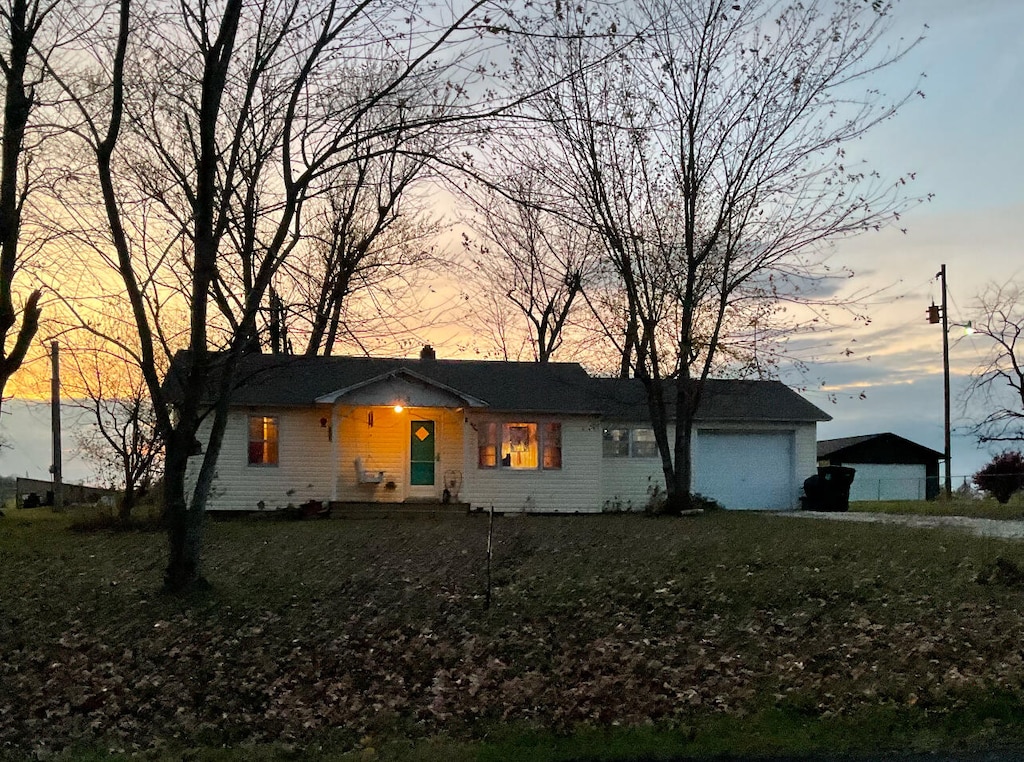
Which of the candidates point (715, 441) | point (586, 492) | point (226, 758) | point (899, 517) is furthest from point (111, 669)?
point (715, 441)

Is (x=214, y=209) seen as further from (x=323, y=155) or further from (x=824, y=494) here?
(x=824, y=494)

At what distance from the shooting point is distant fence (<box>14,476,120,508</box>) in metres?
33.3

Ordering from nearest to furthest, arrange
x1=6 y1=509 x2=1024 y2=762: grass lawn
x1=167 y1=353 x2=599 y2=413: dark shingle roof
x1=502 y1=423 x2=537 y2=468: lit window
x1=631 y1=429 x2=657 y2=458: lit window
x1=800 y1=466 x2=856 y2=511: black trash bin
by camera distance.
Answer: x1=6 y1=509 x2=1024 y2=762: grass lawn < x1=167 y1=353 x2=599 y2=413: dark shingle roof < x1=502 y1=423 x2=537 y2=468: lit window < x1=631 y1=429 x2=657 y2=458: lit window < x1=800 y1=466 x2=856 y2=511: black trash bin

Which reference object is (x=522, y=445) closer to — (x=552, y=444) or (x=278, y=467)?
(x=552, y=444)

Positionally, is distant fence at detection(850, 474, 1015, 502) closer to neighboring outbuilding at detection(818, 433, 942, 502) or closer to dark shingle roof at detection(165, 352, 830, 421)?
neighboring outbuilding at detection(818, 433, 942, 502)

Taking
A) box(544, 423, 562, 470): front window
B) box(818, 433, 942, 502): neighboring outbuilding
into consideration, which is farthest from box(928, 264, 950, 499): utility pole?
box(544, 423, 562, 470): front window

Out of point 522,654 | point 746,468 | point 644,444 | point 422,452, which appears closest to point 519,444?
point 422,452

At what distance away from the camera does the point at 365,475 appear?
909 inches

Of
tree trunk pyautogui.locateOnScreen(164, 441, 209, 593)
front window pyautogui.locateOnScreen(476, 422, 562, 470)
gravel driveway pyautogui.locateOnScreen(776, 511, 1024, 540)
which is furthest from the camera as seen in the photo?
front window pyautogui.locateOnScreen(476, 422, 562, 470)

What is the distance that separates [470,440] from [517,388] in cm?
218

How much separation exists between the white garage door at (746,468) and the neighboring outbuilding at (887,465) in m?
10.6

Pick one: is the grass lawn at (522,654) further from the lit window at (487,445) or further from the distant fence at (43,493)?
the distant fence at (43,493)

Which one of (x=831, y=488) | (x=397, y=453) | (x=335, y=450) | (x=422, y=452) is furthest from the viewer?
(x=831, y=488)

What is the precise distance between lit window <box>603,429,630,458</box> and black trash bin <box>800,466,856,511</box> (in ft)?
17.4
